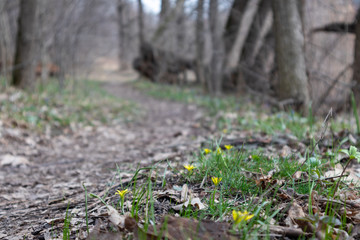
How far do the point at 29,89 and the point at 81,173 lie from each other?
449 centimetres

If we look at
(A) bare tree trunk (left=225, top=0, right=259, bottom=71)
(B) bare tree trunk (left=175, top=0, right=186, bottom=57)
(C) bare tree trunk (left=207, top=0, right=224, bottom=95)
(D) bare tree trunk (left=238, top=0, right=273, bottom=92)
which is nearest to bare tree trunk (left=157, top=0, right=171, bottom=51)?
(B) bare tree trunk (left=175, top=0, right=186, bottom=57)

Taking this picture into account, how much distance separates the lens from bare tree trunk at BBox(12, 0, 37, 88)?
681 centimetres

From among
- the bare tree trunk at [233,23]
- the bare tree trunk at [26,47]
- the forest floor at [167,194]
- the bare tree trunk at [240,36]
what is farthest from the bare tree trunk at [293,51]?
the bare tree trunk at [26,47]

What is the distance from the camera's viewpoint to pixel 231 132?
4.44 meters

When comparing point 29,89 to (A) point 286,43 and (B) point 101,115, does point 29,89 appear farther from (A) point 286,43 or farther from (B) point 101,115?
(A) point 286,43

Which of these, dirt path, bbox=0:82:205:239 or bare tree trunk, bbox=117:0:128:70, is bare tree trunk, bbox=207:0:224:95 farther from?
bare tree trunk, bbox=117:0:128:70

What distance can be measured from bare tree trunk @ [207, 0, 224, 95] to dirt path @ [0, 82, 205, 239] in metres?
4.49

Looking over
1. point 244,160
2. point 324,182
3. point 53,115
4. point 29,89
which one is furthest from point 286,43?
point 29,89

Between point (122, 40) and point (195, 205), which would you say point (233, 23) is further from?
point (122, 40)

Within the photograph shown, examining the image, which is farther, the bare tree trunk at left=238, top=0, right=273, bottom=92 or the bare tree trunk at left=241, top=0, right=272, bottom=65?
the bare tree trunk at left=241, top=0, right=272, bottom=65

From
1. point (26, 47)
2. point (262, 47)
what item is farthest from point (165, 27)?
point (26, 47)

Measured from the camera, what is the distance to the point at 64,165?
11.9 feet

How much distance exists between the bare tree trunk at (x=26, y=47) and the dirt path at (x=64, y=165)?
7.75ft

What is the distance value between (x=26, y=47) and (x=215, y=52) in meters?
5.79
